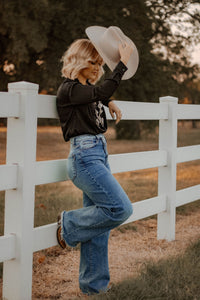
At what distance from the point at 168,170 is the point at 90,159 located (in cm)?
197

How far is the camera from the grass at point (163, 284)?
288 centimetres

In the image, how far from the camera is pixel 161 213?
4770 mm

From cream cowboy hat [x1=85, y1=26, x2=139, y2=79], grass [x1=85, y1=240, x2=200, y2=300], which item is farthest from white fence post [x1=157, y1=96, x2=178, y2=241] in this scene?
cream cowboy hat [x1=85, y1=26, x2=139, y2=79]

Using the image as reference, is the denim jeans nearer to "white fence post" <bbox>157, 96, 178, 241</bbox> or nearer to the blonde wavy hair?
the blonde wavy hair

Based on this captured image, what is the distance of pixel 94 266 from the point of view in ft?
10.1

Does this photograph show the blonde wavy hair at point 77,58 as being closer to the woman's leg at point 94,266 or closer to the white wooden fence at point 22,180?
the white wooden fence at point 22,180

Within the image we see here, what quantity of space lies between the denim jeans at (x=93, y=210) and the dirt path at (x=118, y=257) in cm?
→ 23

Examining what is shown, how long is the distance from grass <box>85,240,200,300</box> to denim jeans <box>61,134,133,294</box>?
208mm

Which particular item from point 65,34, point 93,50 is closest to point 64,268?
point 93,50

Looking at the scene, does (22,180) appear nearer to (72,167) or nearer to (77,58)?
(72,167)

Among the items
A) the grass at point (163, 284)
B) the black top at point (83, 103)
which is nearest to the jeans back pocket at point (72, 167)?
the black top at point (83, 103)

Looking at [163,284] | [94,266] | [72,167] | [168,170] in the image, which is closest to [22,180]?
[72,167]

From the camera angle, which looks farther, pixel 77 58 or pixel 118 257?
pixel 118 257

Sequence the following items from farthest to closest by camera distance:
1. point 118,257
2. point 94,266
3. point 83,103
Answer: point 118,257 → point 94,266 → point 83,103
